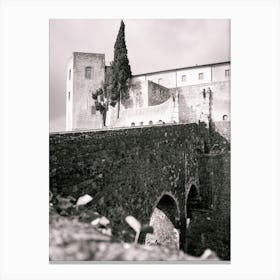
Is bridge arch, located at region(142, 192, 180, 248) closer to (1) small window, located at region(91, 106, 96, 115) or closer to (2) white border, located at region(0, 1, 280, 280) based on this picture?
(2) white border, located at region(0, 1, 280, 280)

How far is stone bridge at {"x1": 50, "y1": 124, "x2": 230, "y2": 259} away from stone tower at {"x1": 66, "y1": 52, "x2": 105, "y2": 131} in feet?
4.99

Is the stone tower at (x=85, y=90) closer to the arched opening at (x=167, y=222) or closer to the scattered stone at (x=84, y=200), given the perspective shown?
the scattered stone at (x=84, y=200)

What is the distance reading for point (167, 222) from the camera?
6672mm

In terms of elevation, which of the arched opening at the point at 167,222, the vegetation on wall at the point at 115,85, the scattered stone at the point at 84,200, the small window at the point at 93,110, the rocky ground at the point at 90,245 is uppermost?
the vegetation on wall at the point at 115,85

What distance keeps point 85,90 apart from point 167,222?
3.49 meters

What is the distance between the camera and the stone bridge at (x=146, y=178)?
3.84 m

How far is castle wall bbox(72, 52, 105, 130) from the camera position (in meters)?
5.89

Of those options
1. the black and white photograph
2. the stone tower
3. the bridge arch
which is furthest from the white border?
the bridge arch

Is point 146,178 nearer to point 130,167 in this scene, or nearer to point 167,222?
point 130,167
